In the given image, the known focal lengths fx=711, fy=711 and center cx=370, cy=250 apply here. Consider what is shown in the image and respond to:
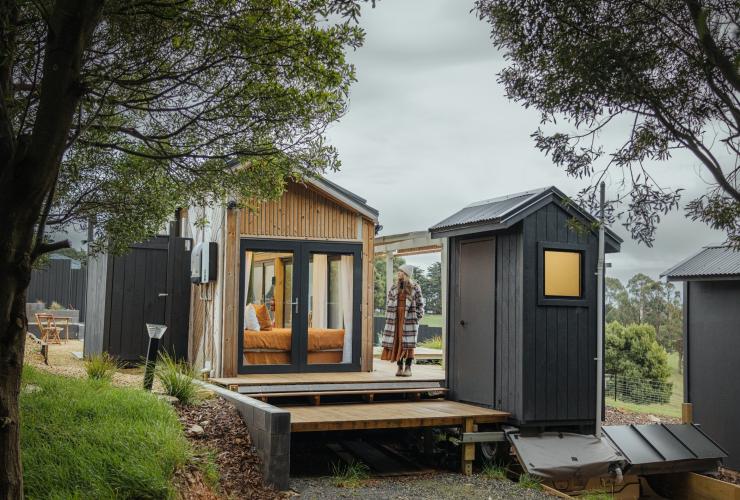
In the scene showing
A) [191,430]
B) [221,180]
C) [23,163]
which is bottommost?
[191,430]

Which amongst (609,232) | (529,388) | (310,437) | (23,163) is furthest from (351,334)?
(23,163)

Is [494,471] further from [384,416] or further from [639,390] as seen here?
[639,390]

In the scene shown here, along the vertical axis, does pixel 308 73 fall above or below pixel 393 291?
above

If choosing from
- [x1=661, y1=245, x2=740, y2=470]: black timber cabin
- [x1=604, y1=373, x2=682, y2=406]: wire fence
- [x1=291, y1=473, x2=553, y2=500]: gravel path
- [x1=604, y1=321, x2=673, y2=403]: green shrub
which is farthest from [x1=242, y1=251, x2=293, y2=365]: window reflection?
[x1=604, y1=321, x2=673, y2=403]: green shrub

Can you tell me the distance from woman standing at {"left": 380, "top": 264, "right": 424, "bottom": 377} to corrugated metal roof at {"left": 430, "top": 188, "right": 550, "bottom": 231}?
2.77 ft

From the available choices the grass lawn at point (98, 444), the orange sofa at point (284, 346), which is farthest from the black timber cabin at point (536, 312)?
the grass lawn at point (98, 444)

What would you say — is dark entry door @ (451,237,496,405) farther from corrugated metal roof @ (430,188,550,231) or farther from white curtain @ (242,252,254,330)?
white curtain @ (242,252,254,330)

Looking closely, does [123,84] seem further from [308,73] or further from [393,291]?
[393,291]

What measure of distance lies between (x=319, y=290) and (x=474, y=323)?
253cm

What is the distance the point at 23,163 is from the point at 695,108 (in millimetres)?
5991

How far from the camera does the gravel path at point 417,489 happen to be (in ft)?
21.3

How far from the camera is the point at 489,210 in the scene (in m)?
8.96

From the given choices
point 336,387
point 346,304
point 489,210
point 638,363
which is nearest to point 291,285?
point 346,304

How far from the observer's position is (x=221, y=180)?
22.2 ft
